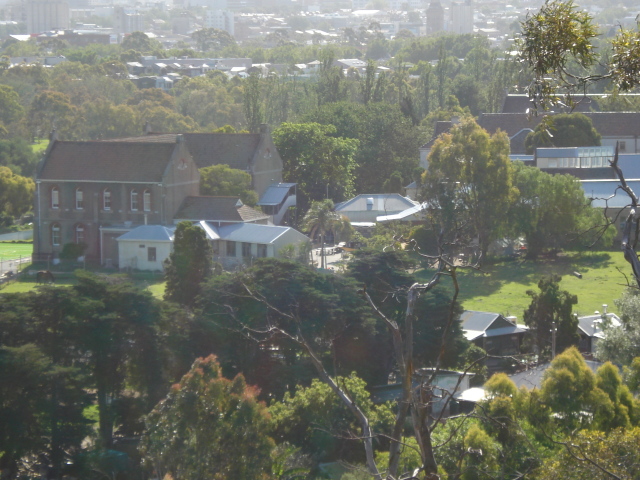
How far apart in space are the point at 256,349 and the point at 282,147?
79.7 feet

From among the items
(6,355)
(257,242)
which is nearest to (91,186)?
(257,242)

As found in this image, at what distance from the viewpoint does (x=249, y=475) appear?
41.5 feet

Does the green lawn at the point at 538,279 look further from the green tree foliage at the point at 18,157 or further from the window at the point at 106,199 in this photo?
the green tree foliage at the point at 18,157

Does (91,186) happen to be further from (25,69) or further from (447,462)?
(25,69)

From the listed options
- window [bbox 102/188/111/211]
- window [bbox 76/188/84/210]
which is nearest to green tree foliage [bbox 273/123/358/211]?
window [bbox 102/188/111/211]

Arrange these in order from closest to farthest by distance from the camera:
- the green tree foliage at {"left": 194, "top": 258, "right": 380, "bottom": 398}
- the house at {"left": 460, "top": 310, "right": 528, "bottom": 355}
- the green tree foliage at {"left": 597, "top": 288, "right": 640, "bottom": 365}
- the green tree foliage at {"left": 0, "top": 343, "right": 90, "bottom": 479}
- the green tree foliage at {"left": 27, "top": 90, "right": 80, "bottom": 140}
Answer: the green tree foliage at {"left": 0, "top": 343, "right": 90, "bottom": 479}
the green tree foliage at {"left": 597, "top": 288, "right": 640, "bottom": 365}
the green tree foliage at {"left": 194, "top": 258, "right": 380, "bottom": 398}
the house at {"left": 460, "top": 310, "right": 528, "bottom": 355}
the green tree foliage at {"left": 27, "top": 90, "right": 80, "bottom": 140}

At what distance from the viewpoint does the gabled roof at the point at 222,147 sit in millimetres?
38906

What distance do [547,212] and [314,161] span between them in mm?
11120

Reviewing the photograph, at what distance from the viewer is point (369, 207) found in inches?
1529

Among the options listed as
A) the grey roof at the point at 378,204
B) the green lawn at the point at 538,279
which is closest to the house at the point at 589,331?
the green lawn at the point at 538,279

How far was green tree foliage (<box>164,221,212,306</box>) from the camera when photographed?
22281 mm

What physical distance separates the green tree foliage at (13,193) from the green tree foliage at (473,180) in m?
20.3

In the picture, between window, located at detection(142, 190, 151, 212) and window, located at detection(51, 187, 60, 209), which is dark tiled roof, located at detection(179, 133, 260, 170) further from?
window, located at detection(51, 187, 60, 209)

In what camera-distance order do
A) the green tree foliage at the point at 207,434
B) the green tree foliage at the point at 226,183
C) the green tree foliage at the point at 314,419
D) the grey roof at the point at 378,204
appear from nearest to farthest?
the green tree foliage at the point at 207,434 < the green tree foliage at the point at 314,419 < the green tree foliage at the point at 226,183 < the grey roof at the point at 378,204
